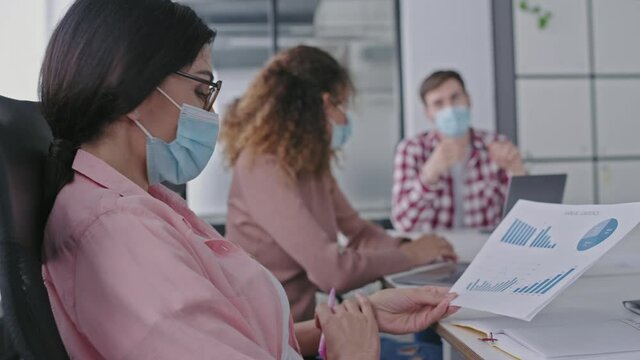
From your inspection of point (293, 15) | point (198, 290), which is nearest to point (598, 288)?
point (198, 290)

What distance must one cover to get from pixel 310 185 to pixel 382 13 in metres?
2.35

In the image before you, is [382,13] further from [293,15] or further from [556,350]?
[556,350]

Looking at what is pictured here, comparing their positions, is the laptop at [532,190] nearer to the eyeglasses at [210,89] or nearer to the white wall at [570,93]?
the eyeglasses at [210,89]

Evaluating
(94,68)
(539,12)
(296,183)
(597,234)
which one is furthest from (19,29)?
(597,234)

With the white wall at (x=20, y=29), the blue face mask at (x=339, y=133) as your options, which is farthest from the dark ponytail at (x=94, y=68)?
the white wall at (x=20, y=29)

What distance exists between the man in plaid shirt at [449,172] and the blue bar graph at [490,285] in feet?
4.59

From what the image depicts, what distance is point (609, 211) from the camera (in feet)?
2.73

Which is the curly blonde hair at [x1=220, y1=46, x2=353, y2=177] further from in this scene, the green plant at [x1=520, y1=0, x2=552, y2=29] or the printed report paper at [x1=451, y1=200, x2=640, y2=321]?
the green plant at [x1=520, y1=0, x2=552, y2=29]

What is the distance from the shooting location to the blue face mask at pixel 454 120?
7.89ft

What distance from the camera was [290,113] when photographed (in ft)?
4.91

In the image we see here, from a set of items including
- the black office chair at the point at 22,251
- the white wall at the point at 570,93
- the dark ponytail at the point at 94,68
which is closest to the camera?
the black office chair at the point at 22,251

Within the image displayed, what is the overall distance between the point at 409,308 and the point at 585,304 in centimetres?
29

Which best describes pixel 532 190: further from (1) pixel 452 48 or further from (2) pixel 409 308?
(1) pixel 452 48

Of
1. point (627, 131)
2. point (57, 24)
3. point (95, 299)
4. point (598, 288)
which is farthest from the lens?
point (627, 131)
